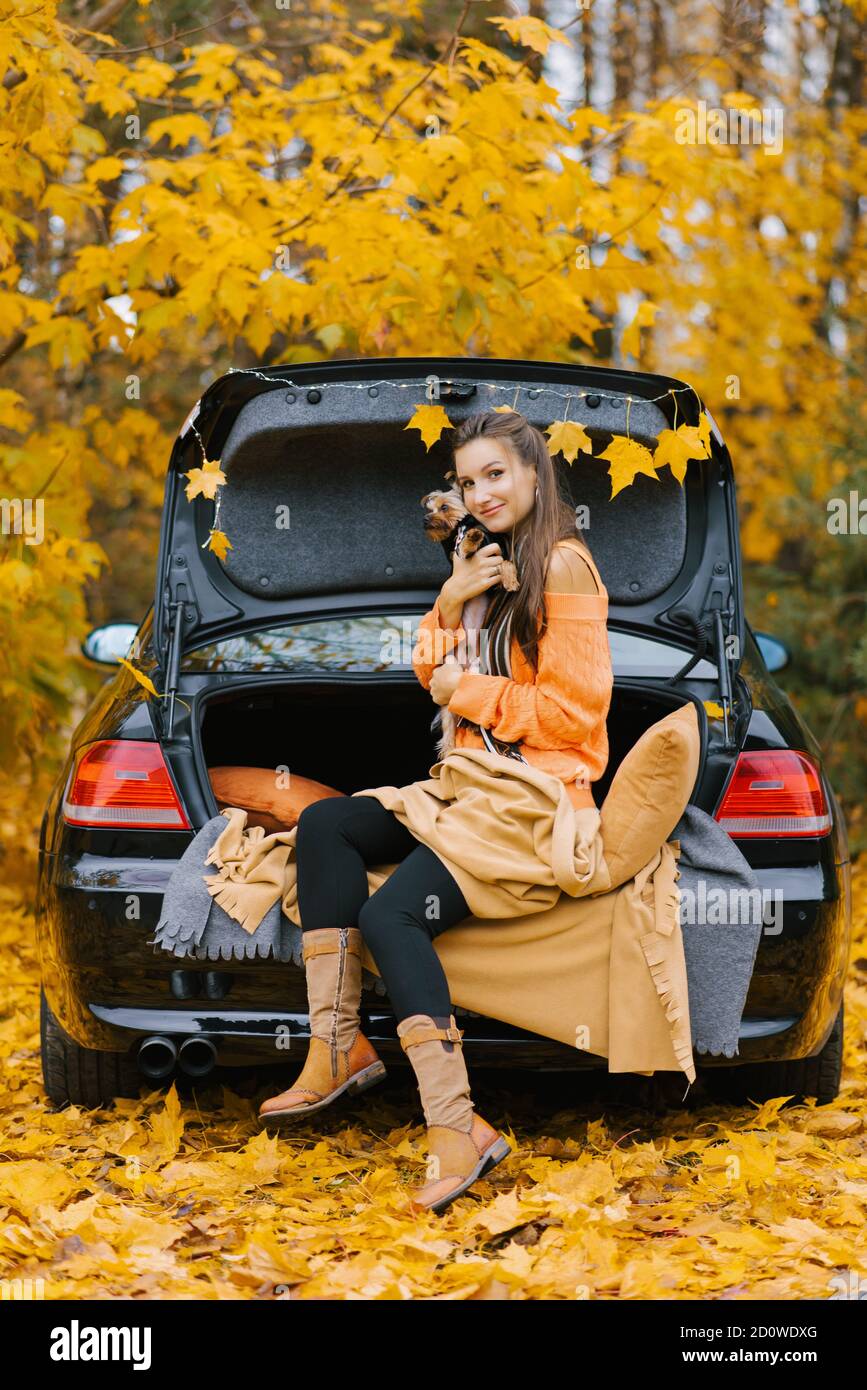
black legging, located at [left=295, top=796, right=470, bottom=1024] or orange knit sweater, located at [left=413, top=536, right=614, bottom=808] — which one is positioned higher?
orange knit sweater, located at [left=413, top=536, right=614, bottom=808]

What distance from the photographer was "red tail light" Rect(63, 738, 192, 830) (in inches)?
125

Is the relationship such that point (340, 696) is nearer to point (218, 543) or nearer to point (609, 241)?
point (218, 543)

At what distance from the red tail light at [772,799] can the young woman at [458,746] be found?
306 mm

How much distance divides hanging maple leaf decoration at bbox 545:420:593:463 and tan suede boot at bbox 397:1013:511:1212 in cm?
133

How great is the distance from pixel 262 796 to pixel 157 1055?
73 cm

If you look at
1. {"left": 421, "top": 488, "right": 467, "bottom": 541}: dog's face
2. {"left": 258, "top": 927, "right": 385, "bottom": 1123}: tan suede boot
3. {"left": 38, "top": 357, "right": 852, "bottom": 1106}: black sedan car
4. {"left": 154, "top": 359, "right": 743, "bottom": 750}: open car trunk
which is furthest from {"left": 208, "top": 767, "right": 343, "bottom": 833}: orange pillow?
{"left": 421, "top": 488, "right": 467, "bottom": 541}: dog's face

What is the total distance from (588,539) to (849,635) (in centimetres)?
408

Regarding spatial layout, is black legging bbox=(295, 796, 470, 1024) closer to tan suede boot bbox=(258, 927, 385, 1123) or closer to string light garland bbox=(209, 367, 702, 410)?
tan suede boot bbox=(258, 927, 385, 1123)

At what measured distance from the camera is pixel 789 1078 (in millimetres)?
3480

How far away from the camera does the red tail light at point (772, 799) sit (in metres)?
3.18

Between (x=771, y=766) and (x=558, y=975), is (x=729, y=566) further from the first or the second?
(x=558, y=975)

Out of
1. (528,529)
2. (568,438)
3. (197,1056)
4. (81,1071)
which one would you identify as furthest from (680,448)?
(81,1071)

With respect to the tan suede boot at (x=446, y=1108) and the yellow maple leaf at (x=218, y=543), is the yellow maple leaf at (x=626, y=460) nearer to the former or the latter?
the yellow maple leaf at (x=218, y=543)

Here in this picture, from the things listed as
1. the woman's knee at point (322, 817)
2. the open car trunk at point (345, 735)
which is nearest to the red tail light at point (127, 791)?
the woman's knee at point (322, 817)
